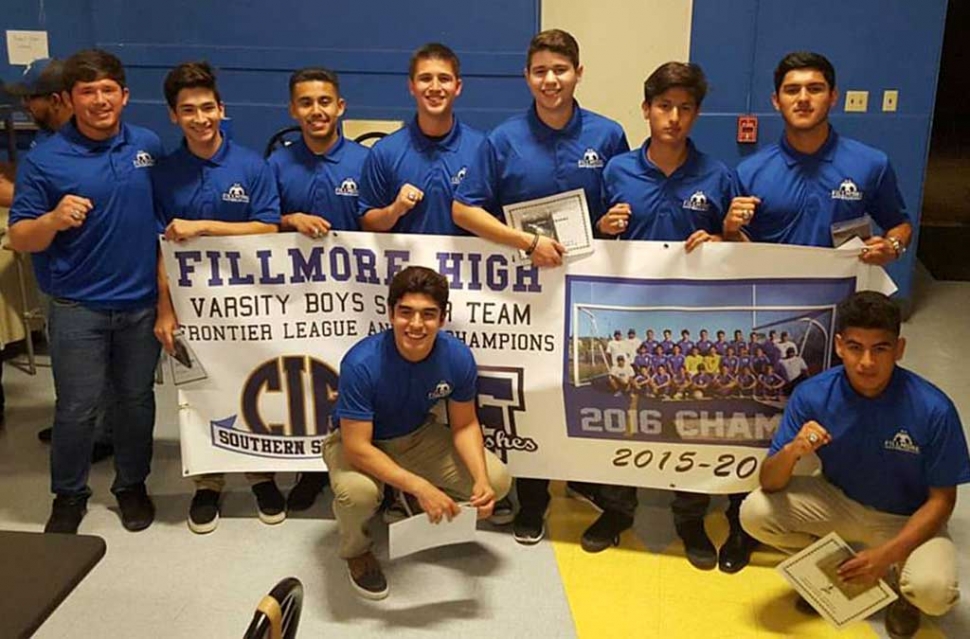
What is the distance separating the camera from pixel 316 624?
2836mm

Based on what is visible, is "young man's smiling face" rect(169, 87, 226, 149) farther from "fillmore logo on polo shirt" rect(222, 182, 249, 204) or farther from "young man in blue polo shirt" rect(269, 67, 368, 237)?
"young man in blue polo shirt" rect(269, 67, 368, 237)

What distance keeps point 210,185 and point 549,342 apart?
4.07ft

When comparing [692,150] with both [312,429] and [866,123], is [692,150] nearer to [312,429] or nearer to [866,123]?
[312,429]

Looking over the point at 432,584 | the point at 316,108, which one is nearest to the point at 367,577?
the point at 432,584

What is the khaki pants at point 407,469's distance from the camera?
2930mm

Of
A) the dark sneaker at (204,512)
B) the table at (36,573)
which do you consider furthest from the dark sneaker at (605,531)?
the table at (36,573)

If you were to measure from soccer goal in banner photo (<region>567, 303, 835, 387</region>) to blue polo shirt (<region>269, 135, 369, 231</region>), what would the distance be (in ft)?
2.85

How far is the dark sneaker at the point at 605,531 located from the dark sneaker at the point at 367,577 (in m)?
0.71

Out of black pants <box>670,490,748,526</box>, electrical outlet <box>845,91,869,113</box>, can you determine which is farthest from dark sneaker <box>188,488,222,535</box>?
electrical outlet <box>845,91,869,113</box>

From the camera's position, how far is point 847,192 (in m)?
2.90

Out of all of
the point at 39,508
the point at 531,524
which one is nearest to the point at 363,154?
the point at 531,524

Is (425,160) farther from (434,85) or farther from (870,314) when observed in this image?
(870,314)

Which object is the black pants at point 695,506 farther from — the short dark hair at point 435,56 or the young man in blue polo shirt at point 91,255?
the young man in blue polo shirt at point 91,255

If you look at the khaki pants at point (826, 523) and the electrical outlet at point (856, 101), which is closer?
the khaki pants at point (826, 523)
